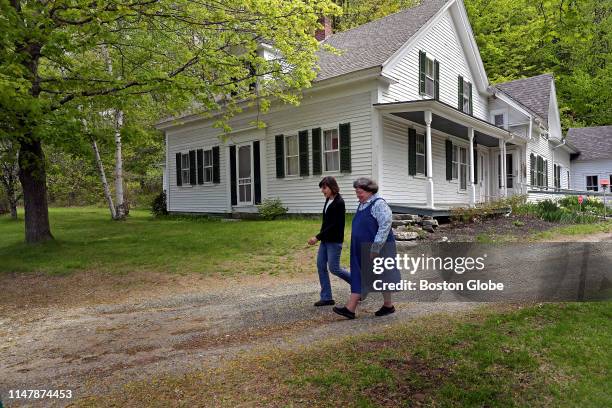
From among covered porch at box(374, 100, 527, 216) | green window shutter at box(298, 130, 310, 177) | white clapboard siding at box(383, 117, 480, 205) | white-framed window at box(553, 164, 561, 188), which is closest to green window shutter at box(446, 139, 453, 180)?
covered porch at box(374, 100, 527, 216)

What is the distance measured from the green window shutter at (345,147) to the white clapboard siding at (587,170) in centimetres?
2617

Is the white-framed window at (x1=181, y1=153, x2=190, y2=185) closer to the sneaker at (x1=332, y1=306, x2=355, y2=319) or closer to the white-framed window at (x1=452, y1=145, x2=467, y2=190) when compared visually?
the white-framed window at (x1=452, y1=145, x2=467, y2=190)

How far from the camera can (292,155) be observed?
16297mm

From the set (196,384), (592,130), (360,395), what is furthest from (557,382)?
(592,130)

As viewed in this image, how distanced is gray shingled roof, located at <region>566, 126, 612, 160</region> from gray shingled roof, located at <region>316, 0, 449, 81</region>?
20.7 metres

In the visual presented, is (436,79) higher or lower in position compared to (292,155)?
higher

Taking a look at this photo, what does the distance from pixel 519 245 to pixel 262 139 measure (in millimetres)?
13943

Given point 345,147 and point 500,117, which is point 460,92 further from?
point 345,147

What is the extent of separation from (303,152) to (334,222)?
1013 centimetres

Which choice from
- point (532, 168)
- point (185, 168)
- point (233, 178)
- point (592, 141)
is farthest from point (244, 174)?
point (592, 141)

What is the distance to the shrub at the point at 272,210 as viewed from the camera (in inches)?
635

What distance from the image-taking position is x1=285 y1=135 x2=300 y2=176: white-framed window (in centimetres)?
1612

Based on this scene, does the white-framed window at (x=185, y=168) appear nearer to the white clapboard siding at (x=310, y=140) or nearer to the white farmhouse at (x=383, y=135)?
the white farmhouse at (x=383, y=135)

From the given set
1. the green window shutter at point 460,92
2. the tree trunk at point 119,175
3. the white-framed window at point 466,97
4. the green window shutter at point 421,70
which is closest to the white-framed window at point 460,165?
the green window shutter at point 460,92
